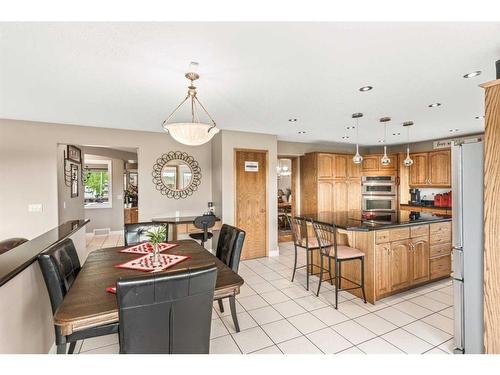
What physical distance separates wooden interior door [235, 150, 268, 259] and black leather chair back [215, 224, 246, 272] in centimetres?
195

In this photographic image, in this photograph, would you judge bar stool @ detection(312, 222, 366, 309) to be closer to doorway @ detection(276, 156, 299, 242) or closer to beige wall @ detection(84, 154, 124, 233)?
doorway @ detection(276, 156, 299, 242)

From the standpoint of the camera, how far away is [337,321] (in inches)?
99.9

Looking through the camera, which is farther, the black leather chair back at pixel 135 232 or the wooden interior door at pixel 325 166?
the wooden interior door at pixel 325 166

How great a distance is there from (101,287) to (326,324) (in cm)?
207

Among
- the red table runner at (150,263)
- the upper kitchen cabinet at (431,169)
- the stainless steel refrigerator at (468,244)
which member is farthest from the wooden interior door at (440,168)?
the red table runner at (150,263)

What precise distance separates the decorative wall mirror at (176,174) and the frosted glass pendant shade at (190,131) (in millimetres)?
2560

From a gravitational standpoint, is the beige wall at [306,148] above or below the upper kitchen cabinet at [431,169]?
above

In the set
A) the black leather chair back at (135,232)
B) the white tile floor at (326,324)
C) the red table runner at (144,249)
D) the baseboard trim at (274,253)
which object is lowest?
the white tile floor at (326,324)

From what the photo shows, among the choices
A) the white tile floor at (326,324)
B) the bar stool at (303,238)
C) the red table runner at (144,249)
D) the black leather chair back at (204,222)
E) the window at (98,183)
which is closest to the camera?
the white tile floor at (326,324)

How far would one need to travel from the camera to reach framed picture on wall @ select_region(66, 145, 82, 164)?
472 centimetres

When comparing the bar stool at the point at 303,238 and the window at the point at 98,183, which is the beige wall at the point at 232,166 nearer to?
the bar stool at the point at 303,238

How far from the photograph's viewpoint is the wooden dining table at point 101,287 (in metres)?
1.33

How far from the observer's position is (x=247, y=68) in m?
2.17
